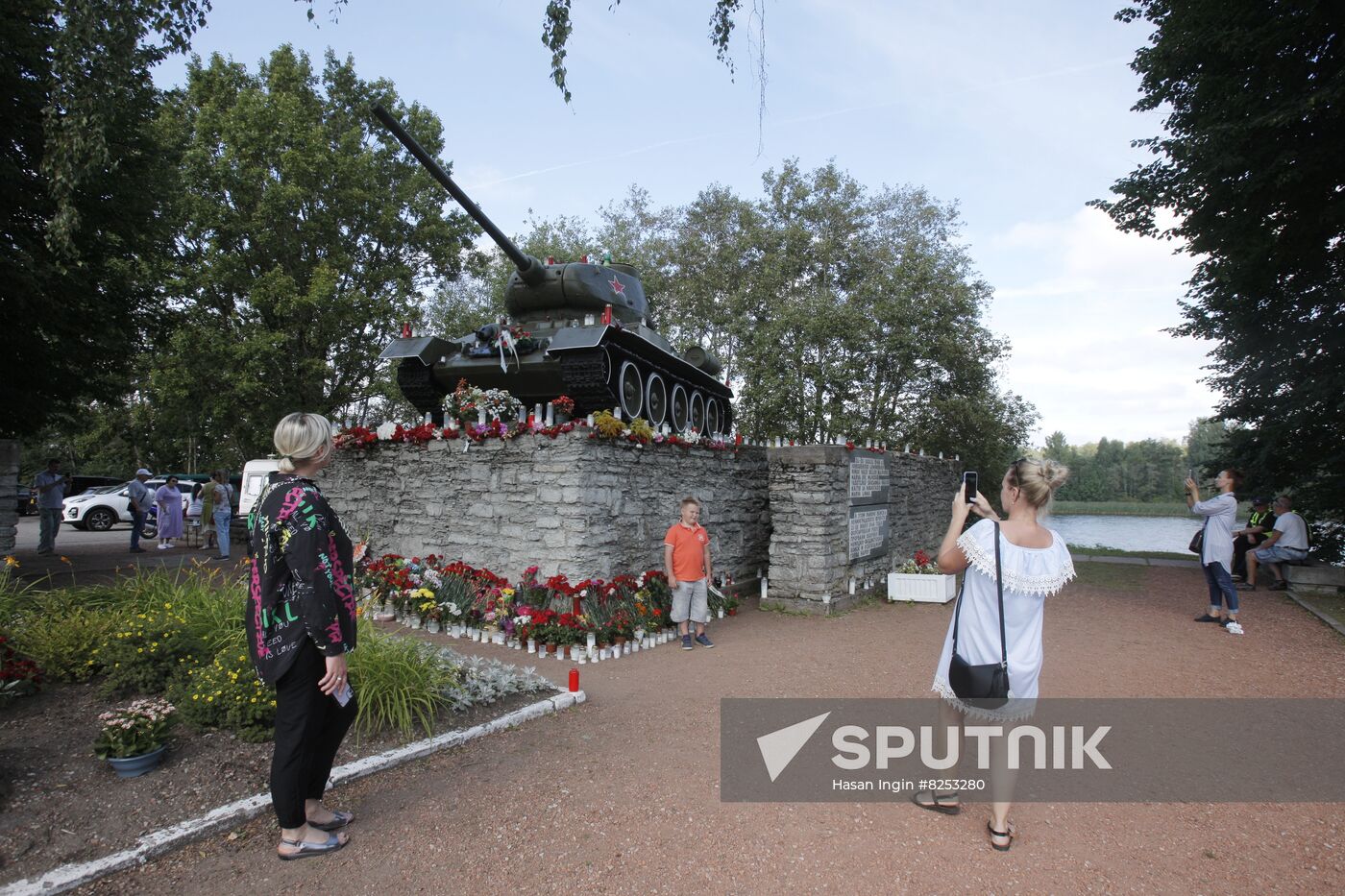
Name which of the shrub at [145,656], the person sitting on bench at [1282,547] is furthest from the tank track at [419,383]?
the person sitting on bench at [1282,547]

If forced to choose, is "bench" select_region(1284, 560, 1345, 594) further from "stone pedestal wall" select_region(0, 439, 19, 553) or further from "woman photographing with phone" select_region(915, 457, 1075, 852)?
"stone pedestal wall" select_region(0, 439, 19, 553)

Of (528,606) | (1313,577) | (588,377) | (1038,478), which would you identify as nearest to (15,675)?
(528,606)

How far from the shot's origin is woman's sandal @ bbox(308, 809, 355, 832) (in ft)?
10.1

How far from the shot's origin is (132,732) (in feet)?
11.5

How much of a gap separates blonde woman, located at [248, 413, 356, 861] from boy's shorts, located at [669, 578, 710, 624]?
4.35 meters

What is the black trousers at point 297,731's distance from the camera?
2814 millimetres

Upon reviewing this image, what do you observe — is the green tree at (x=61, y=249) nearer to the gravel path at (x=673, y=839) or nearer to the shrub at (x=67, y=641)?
the shrub at (x=67, y=641)

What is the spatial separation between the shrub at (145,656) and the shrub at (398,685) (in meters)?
1.05

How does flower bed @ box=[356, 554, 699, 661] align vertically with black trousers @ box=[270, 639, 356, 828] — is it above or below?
below

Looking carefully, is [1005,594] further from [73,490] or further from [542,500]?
[73,490]

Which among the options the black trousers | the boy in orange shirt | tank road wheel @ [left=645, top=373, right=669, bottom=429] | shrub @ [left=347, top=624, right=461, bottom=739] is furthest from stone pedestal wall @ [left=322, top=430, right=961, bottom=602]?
the black trousers

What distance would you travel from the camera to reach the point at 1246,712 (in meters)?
5.01

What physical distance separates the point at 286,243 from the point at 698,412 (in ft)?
40.8

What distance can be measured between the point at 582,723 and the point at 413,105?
20964 millimetres
